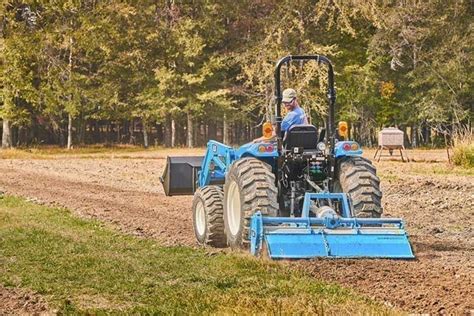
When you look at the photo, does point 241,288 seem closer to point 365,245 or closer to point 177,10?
point 365,245

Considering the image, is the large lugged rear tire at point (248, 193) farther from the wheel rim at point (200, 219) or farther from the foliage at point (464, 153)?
the foliage at point (464, 153)

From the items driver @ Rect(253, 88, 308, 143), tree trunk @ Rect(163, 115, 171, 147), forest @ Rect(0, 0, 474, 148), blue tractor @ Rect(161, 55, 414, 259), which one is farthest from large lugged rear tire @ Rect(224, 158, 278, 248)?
tree trunk @ Rect(163, 115, 171, 147)

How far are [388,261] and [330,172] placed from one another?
1.63 metres

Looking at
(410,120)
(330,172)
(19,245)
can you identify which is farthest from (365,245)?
(410,120)

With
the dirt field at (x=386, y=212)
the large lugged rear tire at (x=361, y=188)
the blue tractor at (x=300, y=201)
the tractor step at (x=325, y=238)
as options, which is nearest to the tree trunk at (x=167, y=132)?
the dirt field at (x=386, y=212)

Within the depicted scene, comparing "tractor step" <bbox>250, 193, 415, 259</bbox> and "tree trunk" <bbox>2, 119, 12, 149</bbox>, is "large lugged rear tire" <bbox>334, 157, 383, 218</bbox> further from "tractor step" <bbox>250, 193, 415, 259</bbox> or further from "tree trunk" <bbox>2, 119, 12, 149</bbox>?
"tree trunk" <bbox>2, 119, 12, 149</bbox>

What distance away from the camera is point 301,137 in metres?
10.4

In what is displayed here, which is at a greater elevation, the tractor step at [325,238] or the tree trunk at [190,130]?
the tree trunk at [190,130]

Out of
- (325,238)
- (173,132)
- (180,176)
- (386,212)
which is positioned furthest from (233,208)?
(173,132)

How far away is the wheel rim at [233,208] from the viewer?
10375mm

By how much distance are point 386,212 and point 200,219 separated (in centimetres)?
468

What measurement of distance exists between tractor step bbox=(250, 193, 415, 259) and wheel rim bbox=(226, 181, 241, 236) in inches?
30.7

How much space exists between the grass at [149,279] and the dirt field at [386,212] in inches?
20.0

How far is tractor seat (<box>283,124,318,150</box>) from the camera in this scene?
406 inches
